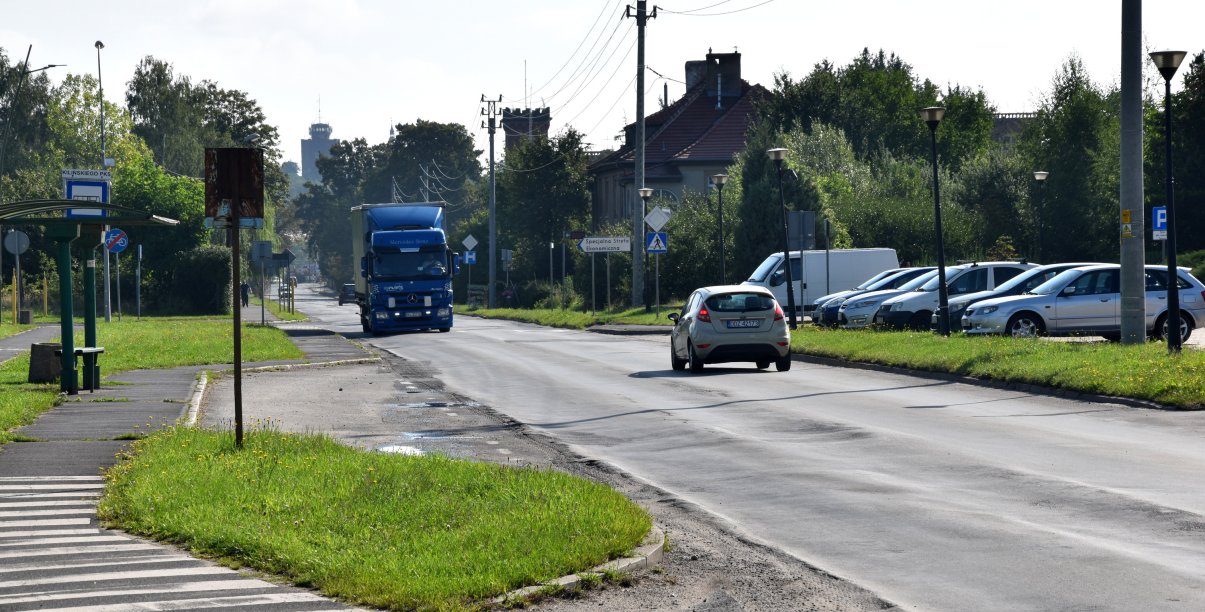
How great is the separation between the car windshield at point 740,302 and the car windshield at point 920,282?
919 cm

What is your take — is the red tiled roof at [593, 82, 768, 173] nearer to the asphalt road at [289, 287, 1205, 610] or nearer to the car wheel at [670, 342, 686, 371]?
the car wheel at [670, 342, 686, 371]

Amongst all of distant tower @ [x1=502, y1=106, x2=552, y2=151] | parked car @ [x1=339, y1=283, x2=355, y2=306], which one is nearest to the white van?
parked car @ [x1=339, y1=283, x2=355, y2=306]

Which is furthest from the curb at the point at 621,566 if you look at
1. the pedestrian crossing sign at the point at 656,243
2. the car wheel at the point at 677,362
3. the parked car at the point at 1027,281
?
the pedestrian crossing sign at the point at 656,243

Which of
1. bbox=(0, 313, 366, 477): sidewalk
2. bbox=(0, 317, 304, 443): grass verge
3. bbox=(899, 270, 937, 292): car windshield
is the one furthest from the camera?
bbox=(899, 270, 937, 292): car windshield

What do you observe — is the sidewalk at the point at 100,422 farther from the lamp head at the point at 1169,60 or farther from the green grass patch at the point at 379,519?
the lamp head at the point at 1169,60

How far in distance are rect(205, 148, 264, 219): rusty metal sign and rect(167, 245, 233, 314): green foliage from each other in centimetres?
5829

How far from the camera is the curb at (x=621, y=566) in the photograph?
735 cm

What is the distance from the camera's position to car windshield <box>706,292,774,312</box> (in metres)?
25.3

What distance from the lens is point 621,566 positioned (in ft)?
26.2

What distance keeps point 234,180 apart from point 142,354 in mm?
17963

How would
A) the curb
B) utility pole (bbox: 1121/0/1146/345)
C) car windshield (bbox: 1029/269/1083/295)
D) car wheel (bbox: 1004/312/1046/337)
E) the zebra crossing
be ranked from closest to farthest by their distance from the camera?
the zebra crossing → the curb → utility pole (bbox: 1121/0/1146/345) → car wheel (bbox: 1004/312/1046/337) → car windshield (bbox: 1029/269/1083/295)

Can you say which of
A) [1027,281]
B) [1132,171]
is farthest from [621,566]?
[1027,281]

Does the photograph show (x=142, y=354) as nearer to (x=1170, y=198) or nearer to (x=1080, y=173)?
(x=1170, y=198)

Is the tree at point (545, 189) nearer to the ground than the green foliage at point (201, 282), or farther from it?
farther from it
